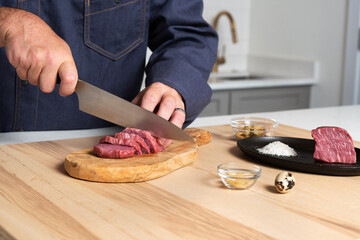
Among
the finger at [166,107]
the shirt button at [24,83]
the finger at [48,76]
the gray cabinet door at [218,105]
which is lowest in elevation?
the gray cabinet door at [218,105]

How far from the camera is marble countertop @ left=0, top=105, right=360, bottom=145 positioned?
1344 millimetres

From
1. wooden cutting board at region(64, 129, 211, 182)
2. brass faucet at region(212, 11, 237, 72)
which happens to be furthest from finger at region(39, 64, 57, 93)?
brass faucet at region(212, 11, 237, 72)

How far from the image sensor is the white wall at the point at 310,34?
10.3 ft

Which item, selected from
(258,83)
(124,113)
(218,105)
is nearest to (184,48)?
(124,113)

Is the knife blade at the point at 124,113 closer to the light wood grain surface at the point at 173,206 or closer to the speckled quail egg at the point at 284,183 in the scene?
the light wood grain surface at the point at 173,206

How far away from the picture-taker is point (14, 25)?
1046 mm

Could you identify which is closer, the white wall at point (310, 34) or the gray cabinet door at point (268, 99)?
the gray cabinet door at point (268, 99)

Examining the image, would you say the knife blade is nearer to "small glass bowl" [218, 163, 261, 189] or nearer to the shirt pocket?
"small glass bowl" [218, 163, 261, 189]

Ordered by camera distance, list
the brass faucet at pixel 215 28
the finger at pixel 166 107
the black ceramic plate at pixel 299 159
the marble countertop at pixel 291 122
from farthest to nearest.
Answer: the brass faucet at pixel 215 28, the marble countertop at pixel 291 122, the finger at pixel 166 107, the black ceramic plate at pixel 299 159

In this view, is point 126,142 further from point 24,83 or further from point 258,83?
point 258,83

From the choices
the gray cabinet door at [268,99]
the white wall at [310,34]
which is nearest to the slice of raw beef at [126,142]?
the gray cabinet door at [268,99]

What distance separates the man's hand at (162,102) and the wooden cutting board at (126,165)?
0.51 ft

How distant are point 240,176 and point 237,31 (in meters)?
3.00

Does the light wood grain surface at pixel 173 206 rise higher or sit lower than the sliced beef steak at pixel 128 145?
lower
